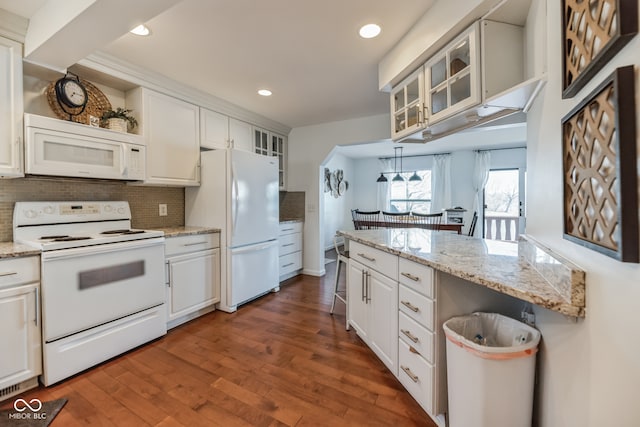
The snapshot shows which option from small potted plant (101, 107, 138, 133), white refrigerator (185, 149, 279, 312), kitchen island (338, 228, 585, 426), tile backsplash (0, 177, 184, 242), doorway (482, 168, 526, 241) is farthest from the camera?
doorway (482, 168, 526, 241)

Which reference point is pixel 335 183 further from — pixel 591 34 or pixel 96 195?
pixel 591 34

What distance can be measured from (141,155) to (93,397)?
1.85 metres

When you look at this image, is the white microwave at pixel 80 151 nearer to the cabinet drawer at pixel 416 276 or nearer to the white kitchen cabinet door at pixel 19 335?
the white kitchen cabinet door at pixel 19 335

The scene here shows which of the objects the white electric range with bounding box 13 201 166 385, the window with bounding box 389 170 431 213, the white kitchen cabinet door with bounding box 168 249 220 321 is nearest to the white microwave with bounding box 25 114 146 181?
the white electric range with bounding box 13 201 166 385

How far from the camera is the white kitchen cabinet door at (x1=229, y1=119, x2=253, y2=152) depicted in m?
3.50

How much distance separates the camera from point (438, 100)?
192cm

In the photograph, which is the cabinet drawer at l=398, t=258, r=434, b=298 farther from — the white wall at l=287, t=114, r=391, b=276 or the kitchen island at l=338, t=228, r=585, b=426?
the white wall at l=287, t=114, r=391, b=276

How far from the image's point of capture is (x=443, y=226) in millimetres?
4285

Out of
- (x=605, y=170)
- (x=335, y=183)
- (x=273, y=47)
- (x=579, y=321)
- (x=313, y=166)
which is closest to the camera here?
(x=605, y=170)

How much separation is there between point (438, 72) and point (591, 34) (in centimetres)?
129

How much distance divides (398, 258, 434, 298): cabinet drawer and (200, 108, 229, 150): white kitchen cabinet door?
2589 millimetres

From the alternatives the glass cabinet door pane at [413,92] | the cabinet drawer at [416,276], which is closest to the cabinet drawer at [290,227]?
the glass cabinet door pane at [413,92]

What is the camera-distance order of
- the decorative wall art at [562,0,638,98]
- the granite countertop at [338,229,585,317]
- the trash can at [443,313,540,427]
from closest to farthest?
the decorative wall art at [562,0,638,98], the granite countertop at [338,229,585,317], the trash can at [443,313,540,427]

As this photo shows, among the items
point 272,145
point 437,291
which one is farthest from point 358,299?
point 272,145
